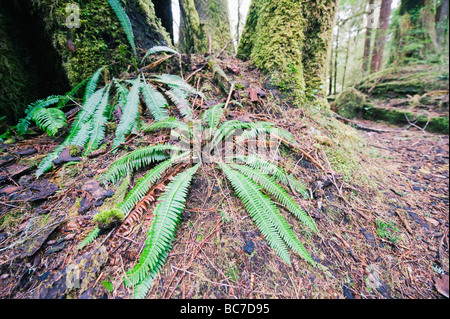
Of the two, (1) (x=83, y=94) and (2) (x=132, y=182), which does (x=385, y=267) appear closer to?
(2) (x=132, y=182)

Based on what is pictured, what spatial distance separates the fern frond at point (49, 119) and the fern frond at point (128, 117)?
23.3 inches

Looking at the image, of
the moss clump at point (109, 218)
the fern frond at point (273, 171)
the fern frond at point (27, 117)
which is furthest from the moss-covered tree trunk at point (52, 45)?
the fern frond at point (273, 171)

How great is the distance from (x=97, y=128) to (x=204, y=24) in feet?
15.0

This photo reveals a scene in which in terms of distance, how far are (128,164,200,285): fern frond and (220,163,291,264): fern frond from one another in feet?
1.45

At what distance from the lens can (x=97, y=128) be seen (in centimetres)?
195

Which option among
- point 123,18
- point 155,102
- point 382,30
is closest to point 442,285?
point 155,102

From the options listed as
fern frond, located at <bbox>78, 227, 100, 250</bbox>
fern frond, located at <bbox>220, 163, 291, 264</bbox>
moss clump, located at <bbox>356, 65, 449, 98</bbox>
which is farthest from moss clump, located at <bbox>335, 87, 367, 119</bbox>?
fern frond, located at <bbox>78, 227, 100, 250</bbox>

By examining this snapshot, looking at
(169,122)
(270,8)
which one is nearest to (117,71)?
(169,122)

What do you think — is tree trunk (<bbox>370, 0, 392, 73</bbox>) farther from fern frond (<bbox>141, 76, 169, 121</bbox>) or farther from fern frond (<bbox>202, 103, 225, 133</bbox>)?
fern frond (<bbox>141, 76, 169, 121</bbox>)

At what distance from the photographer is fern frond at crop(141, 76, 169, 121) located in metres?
1.99

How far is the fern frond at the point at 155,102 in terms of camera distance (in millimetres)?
1988

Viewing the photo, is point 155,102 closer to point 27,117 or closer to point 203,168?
point 203,168

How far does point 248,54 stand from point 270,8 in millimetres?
796

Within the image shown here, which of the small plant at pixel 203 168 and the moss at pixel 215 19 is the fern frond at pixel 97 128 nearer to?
the small plant at pixel 203 168
